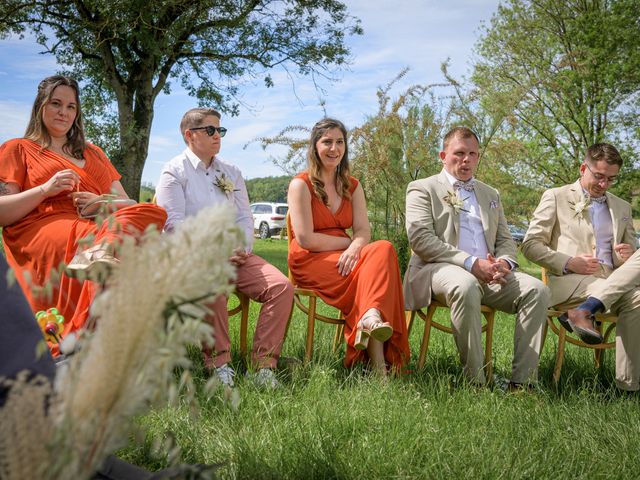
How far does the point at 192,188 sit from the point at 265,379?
148 cm

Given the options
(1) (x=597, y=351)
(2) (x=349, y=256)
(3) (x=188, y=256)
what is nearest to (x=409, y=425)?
(2) (x=349, y=256)

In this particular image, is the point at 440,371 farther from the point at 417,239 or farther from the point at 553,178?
the point at 553,178

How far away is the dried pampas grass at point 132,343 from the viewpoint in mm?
655

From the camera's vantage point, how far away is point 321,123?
4555 mm

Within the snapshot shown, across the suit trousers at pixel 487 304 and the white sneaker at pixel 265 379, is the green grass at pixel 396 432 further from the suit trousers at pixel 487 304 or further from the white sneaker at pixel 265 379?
the suit trousers at pixel 487 304

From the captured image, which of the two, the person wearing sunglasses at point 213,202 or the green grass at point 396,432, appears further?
the person wearing sunglasses at point 213,202

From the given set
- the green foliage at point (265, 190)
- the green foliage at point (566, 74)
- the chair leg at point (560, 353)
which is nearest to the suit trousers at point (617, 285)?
the chair leg at point (560, 353)

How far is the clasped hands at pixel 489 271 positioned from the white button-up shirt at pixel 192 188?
148 cm

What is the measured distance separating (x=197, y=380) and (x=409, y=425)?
1290 mm

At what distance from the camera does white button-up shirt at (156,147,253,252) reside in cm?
416

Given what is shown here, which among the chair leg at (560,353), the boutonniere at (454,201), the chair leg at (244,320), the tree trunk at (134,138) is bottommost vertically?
the chair leg at (560,353)

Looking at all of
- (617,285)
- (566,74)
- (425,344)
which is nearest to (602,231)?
(617,285)

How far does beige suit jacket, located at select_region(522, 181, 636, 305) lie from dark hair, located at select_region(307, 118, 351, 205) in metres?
1.41

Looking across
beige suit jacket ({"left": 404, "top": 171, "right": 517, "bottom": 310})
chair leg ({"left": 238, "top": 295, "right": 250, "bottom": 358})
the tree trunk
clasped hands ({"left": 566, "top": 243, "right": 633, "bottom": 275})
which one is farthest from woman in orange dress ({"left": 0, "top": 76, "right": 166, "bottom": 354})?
the tree trunk
